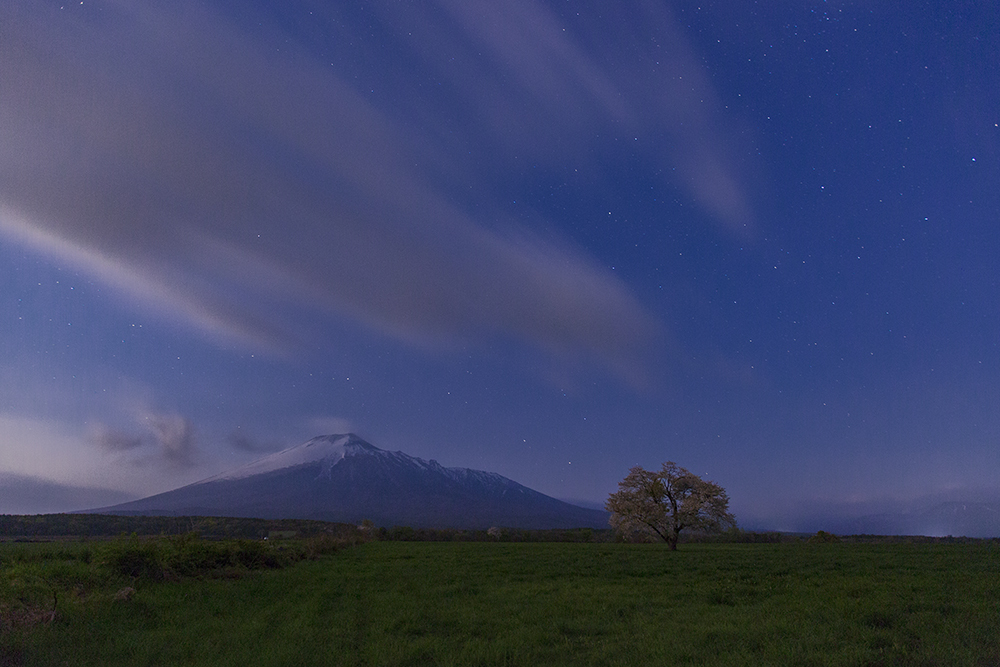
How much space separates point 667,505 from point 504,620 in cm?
3392

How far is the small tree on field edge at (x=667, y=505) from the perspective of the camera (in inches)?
1619

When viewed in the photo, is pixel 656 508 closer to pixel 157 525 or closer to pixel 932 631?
pixel 932 631

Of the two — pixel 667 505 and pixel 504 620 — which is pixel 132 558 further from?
pixel 667 505

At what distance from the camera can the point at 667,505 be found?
4259 centimetres

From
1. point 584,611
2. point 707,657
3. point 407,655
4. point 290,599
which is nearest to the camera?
point 707,657

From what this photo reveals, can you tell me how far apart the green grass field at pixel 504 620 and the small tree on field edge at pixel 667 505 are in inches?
858

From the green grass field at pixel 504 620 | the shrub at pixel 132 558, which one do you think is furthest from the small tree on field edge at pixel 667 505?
the shrub at pixel 132 558

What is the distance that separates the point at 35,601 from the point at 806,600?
19.7 m

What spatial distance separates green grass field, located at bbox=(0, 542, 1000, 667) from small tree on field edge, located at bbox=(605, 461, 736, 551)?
21798mm

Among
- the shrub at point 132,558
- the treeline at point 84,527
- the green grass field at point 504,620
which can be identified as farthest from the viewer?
the treeline at point 84,527

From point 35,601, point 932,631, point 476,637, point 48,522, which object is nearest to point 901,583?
point 932,631

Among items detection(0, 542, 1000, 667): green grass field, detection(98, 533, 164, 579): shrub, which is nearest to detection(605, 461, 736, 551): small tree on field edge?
detection(0, 542, 1000, 667): green grass field

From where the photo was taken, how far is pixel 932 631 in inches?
401

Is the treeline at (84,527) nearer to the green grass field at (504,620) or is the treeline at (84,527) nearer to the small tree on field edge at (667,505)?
the green grass field at (504,620)
